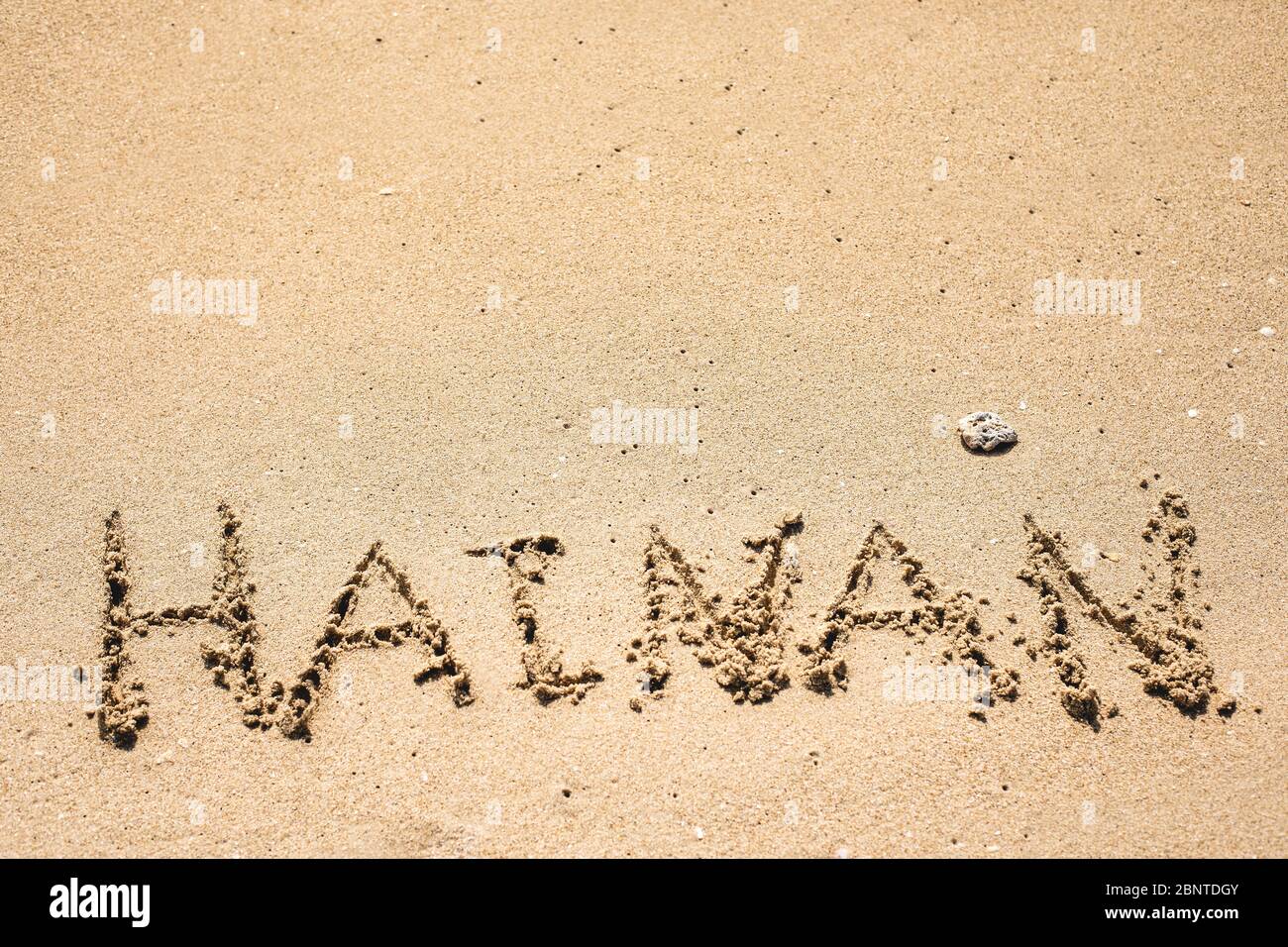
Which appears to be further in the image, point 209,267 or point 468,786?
point 209,267

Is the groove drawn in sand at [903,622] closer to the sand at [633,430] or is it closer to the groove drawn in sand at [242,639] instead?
the sand at [633,430]

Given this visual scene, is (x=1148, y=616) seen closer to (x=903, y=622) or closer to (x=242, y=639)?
(x=903, y=622)

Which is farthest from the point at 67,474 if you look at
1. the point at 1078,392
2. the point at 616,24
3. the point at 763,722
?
the point at 1078,392

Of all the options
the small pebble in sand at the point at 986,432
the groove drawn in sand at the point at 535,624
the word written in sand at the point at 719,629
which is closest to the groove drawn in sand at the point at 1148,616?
the word written in sand at the point at 719,629

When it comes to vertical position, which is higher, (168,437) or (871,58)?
(871,58)

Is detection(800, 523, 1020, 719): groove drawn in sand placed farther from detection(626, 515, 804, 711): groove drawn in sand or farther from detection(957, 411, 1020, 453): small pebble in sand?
detection(957, 411, 1020, 453): small pebble in sand

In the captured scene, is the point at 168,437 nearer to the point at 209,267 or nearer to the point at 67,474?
the point at 67,474
